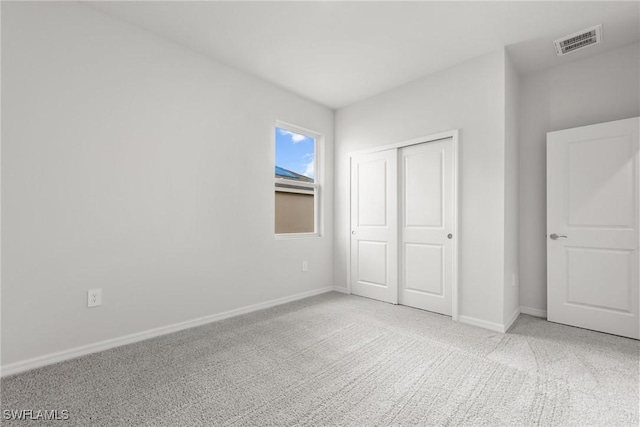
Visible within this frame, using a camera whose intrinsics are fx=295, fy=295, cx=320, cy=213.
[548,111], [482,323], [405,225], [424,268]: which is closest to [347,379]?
[482,323]

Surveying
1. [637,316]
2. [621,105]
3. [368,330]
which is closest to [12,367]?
[368,330]

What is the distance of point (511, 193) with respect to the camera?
2.93m

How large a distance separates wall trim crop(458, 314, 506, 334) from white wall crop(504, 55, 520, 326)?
0.10m

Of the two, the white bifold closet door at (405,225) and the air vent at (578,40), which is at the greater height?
the air vent at (578,40)

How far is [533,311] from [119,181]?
162 inches

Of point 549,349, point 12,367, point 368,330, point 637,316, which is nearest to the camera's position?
point 12,367

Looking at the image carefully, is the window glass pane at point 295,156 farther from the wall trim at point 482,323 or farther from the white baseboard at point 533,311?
the white baseboard at point 533,311

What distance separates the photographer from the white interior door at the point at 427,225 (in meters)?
3.11

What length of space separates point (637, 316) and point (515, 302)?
2.85ft

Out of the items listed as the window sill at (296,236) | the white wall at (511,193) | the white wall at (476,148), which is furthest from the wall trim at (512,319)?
the window sill at (296,236)

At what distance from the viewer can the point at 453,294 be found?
9.75ft

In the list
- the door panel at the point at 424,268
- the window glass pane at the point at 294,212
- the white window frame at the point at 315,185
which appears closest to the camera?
the door panel at the point at 424,268

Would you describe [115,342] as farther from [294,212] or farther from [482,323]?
[482,323]

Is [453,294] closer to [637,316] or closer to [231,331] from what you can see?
[637,316]
